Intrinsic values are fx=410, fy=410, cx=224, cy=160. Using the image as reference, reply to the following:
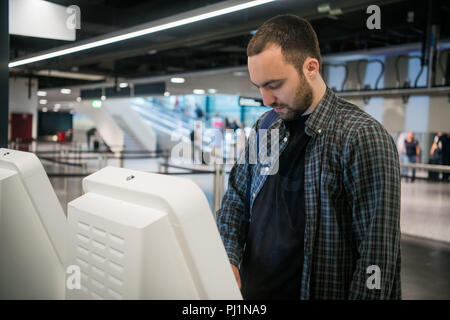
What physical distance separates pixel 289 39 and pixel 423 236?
6200 mm

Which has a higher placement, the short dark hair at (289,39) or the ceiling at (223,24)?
the ceiling at (223,24)

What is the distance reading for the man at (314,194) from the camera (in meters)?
1.14

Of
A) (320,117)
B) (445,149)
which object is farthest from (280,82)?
(445,149)

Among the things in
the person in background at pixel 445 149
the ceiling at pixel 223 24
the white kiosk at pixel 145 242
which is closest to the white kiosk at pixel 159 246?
the white kiosk at pixel 145 242

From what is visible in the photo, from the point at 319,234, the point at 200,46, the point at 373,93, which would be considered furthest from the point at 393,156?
the point at 200,46

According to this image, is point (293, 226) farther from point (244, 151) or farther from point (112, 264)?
point (112, 264)

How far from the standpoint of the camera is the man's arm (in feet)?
3.70

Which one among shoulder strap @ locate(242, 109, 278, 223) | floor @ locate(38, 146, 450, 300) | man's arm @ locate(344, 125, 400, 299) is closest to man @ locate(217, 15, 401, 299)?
man's arm @ locate(344, 125, 400, 299)

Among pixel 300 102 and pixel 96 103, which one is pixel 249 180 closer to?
pixel 300 102

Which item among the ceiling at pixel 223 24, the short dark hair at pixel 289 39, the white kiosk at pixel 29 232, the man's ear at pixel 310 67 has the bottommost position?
the white kiosk at pixel 29 232

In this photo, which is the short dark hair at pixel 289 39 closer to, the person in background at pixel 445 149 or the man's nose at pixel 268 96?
the man's nose at pixel 268 96

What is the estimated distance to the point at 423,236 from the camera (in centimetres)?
645

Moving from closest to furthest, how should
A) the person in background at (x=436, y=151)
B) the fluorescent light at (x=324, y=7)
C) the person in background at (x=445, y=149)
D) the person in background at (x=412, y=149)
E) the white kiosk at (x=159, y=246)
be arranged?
1. the white kiosk at (x=159, y=246)
2. the fluorescent light at (x=324, y=7)
3. the person in background at (x=445, y=149)
4. the person in background at (x=412, y=149)
5. the person in background at (x=436, y=151)
